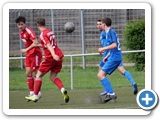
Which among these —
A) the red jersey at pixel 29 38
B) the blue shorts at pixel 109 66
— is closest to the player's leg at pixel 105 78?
the blue shorts at pixel 109 66

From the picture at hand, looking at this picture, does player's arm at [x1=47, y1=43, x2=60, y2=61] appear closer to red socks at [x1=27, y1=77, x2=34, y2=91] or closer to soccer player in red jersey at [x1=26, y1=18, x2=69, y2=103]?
soccer player in red jersey at [x1=26, y1=18, x2=69, y2=103]

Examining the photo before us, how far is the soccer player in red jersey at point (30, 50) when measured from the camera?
38.2 feet

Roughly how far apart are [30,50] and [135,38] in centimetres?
468

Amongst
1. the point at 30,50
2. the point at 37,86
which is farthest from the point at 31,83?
the point at 37,86

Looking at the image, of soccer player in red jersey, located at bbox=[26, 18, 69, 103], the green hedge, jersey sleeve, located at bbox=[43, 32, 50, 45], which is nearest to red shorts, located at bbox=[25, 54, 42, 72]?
soccer player in red jersey, located at bbox=[26, 18, 69, 103]

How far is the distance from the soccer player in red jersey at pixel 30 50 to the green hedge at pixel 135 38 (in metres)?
3.75

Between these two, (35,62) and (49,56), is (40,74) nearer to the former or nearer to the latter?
(49,56)

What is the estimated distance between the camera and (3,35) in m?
9.30

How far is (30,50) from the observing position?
11.8 metres

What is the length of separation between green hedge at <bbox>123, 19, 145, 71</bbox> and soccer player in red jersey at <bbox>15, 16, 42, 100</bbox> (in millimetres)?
3754

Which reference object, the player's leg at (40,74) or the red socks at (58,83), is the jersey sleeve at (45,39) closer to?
the player's leg at (40,74)

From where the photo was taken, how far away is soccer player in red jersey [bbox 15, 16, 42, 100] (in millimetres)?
11648
